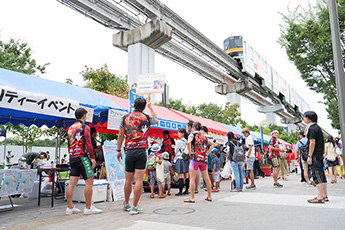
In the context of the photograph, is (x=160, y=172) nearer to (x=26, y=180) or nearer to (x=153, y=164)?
(x=153, y=164)

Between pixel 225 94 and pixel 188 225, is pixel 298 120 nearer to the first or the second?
pixel 225 94

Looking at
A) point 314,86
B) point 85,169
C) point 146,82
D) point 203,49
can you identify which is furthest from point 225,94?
point 85,169

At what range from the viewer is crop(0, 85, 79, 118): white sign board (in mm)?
5289

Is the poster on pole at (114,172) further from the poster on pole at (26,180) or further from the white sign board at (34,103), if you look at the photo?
the poster on pole at (26,180)

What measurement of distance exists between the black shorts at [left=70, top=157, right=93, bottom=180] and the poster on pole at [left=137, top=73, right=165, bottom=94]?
2.94 m

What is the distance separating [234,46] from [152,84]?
3234 centimetres

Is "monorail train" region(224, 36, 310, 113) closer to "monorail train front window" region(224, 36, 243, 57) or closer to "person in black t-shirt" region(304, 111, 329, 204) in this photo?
"monorail train front window" region(224, 36, 243, 57)

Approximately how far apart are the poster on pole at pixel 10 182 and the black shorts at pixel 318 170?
6414 millimetres

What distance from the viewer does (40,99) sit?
5.90 metres

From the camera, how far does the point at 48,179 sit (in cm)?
845


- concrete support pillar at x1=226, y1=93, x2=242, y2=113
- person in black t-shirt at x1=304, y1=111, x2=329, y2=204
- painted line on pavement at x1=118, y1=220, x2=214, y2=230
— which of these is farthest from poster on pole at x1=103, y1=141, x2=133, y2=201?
concrete support pillar at x1=226, y1=93, x2=242, y2=113

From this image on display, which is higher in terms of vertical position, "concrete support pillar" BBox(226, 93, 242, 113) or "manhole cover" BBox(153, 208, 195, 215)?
"concrete support pillar" BBox(226, 93, 242, 113)

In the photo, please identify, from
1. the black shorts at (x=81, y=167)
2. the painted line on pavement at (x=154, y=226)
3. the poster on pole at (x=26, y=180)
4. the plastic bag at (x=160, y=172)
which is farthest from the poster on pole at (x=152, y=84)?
the painted line on pavement at (x=154, y=226)

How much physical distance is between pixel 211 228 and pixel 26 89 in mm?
5037
